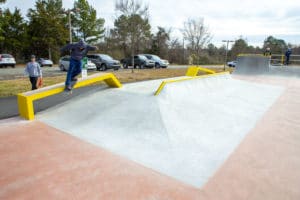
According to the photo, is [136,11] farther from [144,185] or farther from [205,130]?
[144,185]

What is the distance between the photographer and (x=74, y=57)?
6.39 metres

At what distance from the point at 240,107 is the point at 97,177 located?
5250mm

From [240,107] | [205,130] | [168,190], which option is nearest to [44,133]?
[168,190]

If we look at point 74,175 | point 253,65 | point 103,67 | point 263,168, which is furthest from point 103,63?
point 263,168

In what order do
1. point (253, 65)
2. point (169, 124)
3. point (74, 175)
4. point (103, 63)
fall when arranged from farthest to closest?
point (103, 63)
point (253, 65)
point (169, 124)
point (74, 175)

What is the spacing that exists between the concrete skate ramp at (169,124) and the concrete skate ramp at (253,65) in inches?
380

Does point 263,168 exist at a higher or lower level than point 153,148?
lower

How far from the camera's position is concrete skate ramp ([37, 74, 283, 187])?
3639 mm

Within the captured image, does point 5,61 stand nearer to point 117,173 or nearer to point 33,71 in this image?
point 33,71

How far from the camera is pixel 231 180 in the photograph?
3062mm

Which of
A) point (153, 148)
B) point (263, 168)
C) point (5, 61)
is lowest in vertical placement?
point (263, 168)

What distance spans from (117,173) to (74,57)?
4.45 metres

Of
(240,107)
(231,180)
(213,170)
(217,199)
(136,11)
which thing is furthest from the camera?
(136,11)

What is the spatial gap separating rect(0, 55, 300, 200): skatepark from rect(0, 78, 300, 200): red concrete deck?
0.01 m
